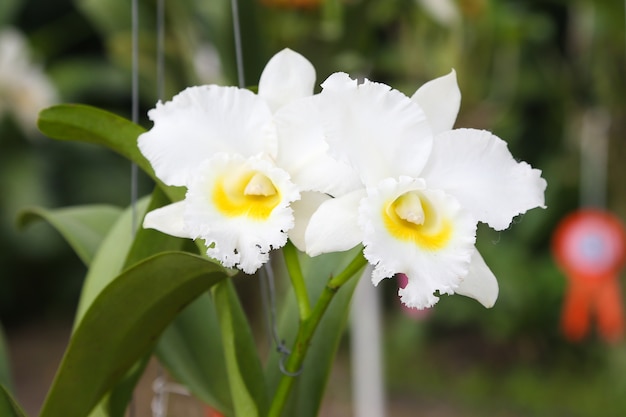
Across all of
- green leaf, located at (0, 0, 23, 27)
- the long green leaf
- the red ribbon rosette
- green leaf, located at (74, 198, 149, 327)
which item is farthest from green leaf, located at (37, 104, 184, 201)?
green leaf, located at (0, 0, 23, 27)

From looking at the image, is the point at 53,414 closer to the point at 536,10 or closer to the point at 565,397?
the point at 565,397

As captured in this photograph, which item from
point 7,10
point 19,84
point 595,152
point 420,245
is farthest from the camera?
point 7,10

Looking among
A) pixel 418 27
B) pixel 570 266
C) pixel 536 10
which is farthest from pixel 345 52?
pixel 536 10

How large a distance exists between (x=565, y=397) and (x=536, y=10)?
130 cm

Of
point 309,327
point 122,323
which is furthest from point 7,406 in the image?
point 309,327

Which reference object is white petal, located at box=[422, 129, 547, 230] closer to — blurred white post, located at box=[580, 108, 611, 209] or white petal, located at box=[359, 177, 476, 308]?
white petal, located at box=[359, 177, 476, 308]

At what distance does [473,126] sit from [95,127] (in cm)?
Answer: 155

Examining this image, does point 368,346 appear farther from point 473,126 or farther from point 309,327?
point 309,327

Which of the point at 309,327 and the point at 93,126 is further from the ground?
the point at 93,126

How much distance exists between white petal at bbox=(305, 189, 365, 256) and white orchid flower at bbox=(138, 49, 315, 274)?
0.05 feet

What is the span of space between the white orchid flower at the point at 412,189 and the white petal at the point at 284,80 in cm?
5

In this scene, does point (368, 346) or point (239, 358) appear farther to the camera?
point (368, 346)

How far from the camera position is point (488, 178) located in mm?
470

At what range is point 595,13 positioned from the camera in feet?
7.44
